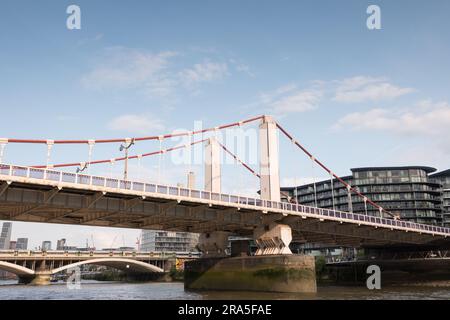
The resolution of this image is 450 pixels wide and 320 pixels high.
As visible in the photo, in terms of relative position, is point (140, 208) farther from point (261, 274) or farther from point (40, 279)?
point (40, 279)

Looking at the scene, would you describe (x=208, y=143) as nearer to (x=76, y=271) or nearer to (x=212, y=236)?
(x=212, y=236)

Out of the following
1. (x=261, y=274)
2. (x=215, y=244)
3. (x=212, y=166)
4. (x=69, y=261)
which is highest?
(x=212, y=166)

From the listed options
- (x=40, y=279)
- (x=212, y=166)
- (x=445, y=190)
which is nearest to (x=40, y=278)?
(x=40, y=279)

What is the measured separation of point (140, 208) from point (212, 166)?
2260 centimetres

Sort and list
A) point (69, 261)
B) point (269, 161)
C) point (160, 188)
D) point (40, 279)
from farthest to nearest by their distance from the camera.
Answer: point (69, 261) < point (40, 279) < point (269, 161) < point (160, 188)

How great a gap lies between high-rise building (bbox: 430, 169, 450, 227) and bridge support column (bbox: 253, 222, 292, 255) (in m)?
101

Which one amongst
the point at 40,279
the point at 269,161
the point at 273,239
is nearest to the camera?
the point at 273,239

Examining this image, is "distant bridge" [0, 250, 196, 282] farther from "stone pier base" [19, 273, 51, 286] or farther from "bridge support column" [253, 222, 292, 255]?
"bridge support column" [253, 222, 292, 255]

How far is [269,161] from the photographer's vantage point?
57000 millimetres

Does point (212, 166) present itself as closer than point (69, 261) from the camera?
Yes

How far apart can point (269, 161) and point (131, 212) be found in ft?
68.6

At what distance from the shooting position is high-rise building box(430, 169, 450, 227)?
138m

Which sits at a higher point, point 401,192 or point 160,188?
point 401,192

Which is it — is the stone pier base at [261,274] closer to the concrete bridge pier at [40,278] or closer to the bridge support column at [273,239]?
→ the bridge support column at [273,239]
